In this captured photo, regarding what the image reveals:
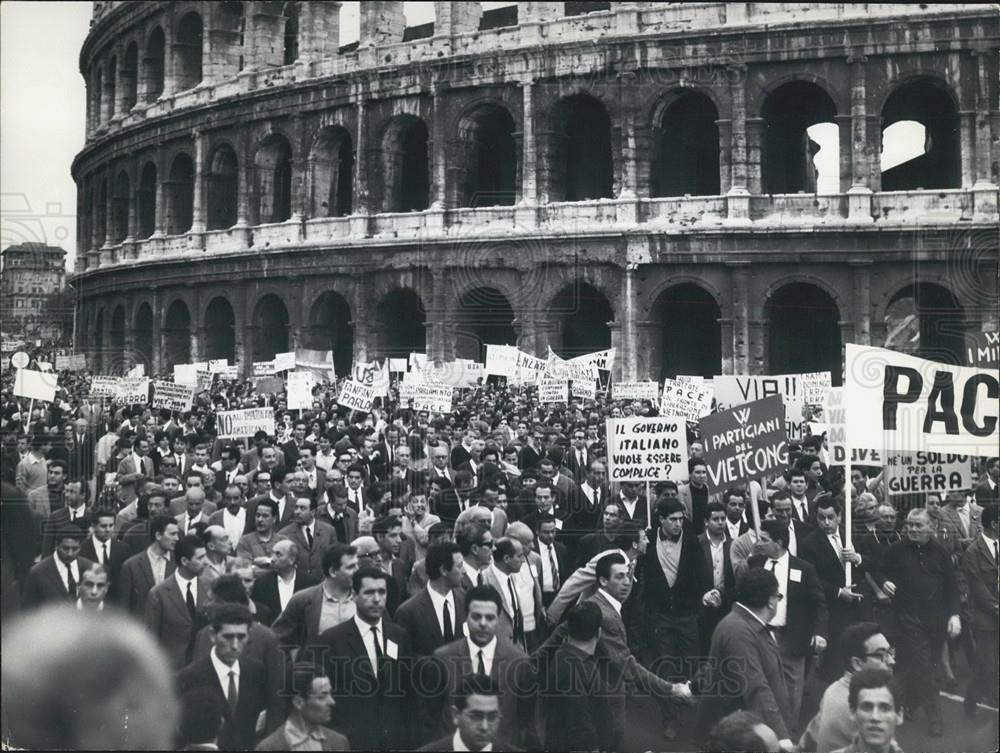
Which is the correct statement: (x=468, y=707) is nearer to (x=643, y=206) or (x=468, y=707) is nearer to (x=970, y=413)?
(x=970, y=413)

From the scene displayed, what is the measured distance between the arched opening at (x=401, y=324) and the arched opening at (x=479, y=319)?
120cm

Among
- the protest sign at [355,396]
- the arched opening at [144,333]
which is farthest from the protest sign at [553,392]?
the arched opening at [144,333]

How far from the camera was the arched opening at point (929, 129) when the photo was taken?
21.3m

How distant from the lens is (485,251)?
74.5ft

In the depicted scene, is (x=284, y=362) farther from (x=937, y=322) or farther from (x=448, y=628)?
(x=448, y=628)

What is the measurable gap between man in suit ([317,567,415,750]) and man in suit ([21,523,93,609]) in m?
1.74

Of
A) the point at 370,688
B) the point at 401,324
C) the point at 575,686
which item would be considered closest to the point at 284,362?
the point at 401,324

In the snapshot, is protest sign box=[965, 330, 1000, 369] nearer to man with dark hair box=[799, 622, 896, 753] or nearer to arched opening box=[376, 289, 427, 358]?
man with dark hair box=[799, 622, 896, 753]

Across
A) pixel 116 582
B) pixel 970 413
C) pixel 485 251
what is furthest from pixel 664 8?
pixel 116 582

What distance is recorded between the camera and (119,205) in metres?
31.1

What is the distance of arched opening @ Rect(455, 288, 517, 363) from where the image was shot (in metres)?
23.3

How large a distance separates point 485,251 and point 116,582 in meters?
16.5

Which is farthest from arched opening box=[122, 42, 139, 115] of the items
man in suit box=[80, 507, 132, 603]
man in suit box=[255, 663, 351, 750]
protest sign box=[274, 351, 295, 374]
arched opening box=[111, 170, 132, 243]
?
man in suit box=[255, 663, 351, 750]

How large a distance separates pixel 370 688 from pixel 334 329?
67.8 ft
